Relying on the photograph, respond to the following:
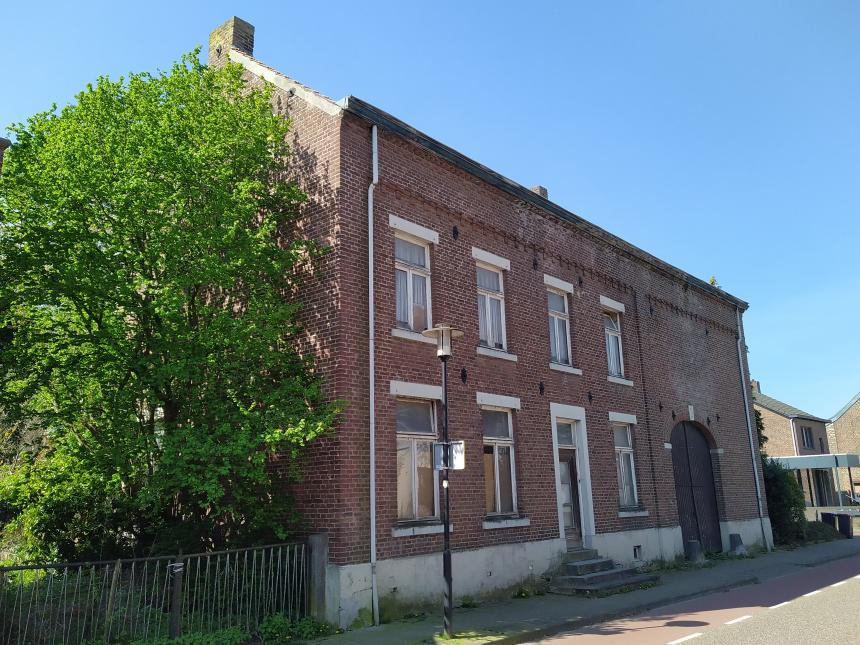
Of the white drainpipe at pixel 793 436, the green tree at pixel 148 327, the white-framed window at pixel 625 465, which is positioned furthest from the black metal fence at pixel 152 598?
the white drainpipe at pixel 793 436

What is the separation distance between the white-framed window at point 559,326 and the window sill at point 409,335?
4.39 m

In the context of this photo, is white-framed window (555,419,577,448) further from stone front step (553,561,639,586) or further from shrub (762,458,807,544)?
shrub (762,458,807,544)

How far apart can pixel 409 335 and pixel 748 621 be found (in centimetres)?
696

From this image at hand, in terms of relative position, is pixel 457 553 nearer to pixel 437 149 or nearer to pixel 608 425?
pixel 608 425

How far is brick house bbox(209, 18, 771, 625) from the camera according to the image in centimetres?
1159

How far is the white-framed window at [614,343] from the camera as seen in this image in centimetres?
1883

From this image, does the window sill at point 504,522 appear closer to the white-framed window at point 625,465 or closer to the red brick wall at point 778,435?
the white-framed window at point 625,465

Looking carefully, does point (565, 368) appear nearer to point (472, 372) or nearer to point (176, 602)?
point (472, 372)

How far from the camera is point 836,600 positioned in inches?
493

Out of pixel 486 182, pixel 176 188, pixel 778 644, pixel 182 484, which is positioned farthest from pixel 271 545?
pixel 486 182

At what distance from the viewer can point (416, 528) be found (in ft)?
39.1

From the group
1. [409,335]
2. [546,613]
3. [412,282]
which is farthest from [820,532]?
[409,335]

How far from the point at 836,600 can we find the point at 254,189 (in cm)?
1237

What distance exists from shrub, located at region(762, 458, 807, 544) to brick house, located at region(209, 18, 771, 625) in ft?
17.3
